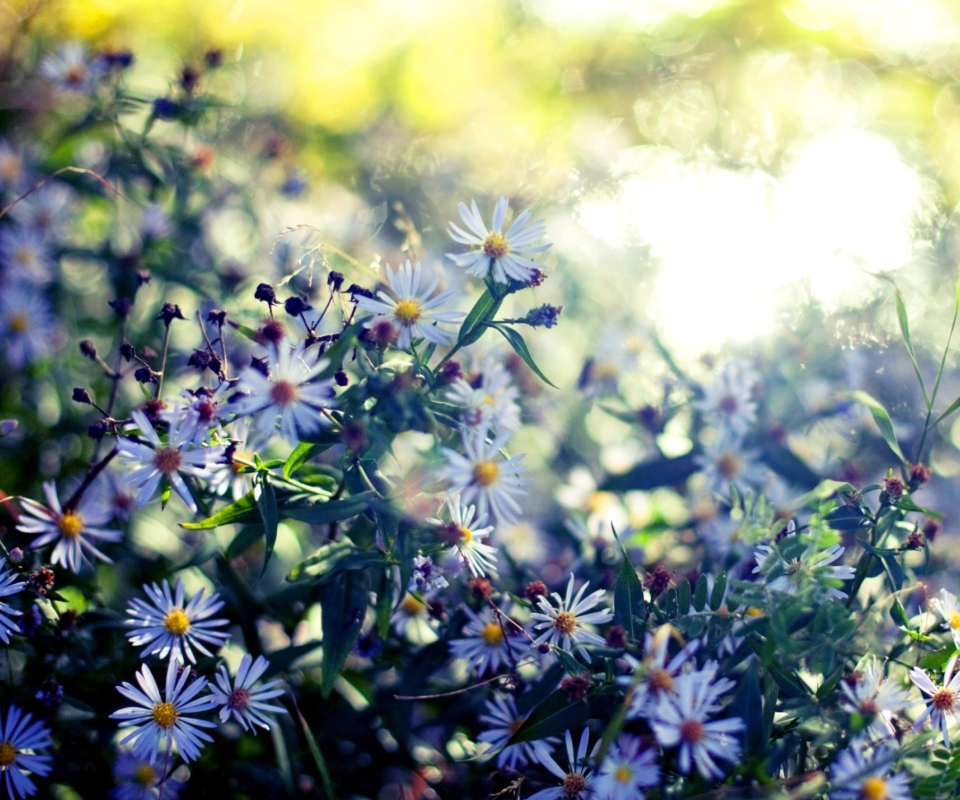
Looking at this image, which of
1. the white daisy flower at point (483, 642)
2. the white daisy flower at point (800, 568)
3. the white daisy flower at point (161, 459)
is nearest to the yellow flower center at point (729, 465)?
the white daisy flower at point (800, 568)

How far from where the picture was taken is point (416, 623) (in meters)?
1.14

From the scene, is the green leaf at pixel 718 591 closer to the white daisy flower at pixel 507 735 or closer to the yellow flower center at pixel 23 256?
the white daisy flower at pixel 507 735

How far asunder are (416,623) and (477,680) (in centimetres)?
15

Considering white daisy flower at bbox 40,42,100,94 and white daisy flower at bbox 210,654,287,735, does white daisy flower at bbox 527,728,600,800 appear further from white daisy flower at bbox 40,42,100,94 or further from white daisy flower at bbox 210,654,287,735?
white daisy flower at bbox 40,42,100,94

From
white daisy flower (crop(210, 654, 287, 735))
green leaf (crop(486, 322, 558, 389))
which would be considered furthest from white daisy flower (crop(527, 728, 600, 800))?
green leaf (crop(486, 322, 558, 389))

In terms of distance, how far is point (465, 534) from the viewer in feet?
2.83

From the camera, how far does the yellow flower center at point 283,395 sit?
2.58 feet

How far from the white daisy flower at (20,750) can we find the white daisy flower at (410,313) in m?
0.68

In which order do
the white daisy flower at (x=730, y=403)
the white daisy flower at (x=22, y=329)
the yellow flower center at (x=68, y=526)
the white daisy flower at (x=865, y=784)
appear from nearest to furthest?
the white daisy flower at (x=865, y=784)
the yellow flower center at (x=68, y=526)
the white daisy flower at (x=730, y=403)
the white daisy flower at (x=22, y=329)

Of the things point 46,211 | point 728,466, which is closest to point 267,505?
point 728,466

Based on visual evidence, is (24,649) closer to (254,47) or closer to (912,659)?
(912,659)

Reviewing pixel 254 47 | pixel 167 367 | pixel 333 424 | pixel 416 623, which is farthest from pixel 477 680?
pixel 254 47

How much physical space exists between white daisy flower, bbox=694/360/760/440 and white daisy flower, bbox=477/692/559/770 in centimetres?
65

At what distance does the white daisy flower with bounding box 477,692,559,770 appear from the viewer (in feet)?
2.97
